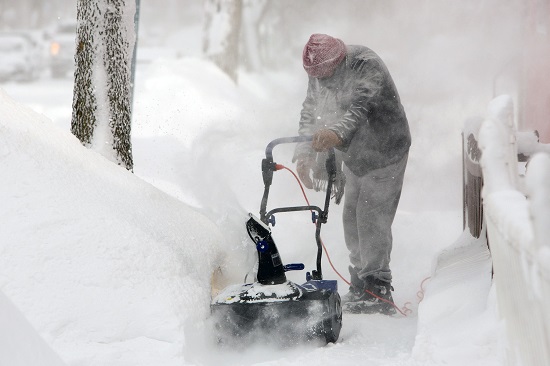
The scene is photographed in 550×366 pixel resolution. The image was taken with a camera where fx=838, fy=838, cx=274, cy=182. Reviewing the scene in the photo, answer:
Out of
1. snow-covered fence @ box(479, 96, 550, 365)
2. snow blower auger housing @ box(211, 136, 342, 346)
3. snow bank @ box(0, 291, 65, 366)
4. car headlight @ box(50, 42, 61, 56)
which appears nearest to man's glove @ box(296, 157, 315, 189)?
snow blower auger housing @ box(211, 136, 342, 346)

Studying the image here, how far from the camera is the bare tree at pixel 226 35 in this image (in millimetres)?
18859

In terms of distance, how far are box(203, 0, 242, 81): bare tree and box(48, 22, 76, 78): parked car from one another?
22.8 feet

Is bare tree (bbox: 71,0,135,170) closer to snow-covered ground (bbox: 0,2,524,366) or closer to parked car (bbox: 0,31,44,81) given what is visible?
snow-covered ground (bbox: 0,2,524,366)

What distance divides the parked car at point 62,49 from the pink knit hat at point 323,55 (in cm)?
2012

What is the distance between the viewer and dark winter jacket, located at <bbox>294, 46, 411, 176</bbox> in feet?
18.1

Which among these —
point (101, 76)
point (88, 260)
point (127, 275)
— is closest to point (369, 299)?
point (127, 275)

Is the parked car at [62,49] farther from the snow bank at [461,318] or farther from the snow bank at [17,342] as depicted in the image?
the snow bank at [17,342]

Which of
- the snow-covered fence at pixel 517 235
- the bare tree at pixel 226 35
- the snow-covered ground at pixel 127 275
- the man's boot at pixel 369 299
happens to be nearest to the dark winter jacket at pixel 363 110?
the man's boot at pixel 369 299

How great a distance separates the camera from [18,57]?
83.6ft

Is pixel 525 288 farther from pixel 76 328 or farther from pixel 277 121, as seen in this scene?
pixel 277 121

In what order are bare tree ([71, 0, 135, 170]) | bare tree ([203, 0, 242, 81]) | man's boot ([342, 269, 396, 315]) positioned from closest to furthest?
man's boot ([342, 269, 396, 315]), bare tree ([71, 0, 135, 170]), bare tree ([203, 0, 242, 81])

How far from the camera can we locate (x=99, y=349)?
3.64 metres

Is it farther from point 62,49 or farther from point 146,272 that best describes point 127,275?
point 62,49

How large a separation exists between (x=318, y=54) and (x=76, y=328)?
2576 mm
